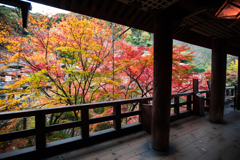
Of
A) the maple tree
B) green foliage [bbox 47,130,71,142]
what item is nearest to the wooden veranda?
the maple tree

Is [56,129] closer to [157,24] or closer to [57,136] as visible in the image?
[157,24]

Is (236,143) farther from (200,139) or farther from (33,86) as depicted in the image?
(33,86)

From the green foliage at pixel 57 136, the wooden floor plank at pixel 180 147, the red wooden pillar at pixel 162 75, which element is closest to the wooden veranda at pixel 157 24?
the red wooden pillar at pixel 162 75

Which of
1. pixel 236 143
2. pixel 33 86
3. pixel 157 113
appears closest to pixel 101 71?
pixel 33 86

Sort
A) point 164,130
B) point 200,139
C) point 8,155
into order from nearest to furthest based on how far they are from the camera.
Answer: point 8,155
point 164,130
point 200,139

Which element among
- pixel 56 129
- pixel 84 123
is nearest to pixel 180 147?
pixel 84 123

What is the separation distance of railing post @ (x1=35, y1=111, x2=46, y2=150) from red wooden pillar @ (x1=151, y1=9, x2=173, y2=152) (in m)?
1.88

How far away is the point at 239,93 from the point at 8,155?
7.33 m

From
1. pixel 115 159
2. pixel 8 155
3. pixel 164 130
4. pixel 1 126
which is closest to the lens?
pixel 8 155

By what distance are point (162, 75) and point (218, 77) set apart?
2.42 meters

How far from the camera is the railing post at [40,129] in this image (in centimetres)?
183

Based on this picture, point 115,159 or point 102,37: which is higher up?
point 102,37

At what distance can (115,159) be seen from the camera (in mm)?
1825

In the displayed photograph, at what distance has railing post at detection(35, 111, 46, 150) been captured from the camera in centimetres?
183
